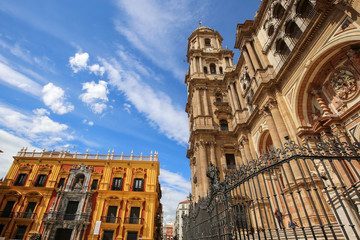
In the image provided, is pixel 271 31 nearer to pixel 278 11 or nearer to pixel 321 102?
pixel 278 11

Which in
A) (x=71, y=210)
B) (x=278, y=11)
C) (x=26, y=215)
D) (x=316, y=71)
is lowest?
(x=26, y=215)

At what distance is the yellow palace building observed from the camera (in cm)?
1869

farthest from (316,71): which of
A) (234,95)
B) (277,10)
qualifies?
(234,95)

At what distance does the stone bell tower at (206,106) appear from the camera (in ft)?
59.5

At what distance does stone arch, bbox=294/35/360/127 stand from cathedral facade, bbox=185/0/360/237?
4 cm

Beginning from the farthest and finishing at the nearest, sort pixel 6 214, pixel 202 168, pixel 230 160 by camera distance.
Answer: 1. pixel 6 214
2. pixel 230 160
3. pixel 202 168

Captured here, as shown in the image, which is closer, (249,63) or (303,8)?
(303,8)

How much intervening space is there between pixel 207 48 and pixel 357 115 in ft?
75.5

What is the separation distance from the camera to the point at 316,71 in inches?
416

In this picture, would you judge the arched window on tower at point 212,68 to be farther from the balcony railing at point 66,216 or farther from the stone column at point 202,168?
the balcony railing at point 66,216

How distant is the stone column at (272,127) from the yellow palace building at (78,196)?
45.8 ft

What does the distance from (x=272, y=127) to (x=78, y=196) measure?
20.0m

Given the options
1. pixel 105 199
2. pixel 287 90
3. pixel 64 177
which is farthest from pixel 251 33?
pixel 64 177

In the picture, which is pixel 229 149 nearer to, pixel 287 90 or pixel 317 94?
pixel 287 90
